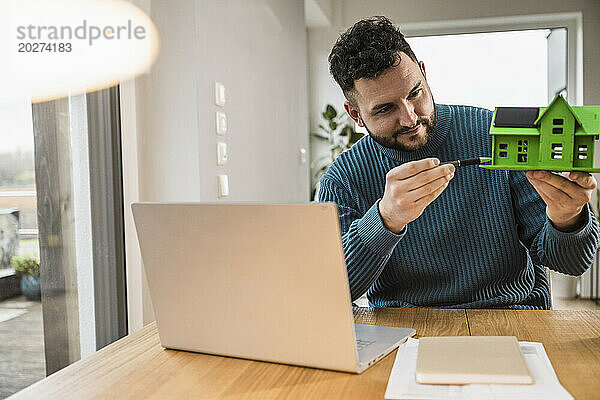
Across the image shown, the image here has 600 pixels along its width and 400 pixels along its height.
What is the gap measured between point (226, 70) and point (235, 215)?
58.6 inches

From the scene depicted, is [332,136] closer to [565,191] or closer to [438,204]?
[438,204]

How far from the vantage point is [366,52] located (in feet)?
4.80

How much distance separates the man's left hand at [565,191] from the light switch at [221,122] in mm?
1258

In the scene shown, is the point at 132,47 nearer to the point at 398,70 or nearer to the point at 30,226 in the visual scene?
the point at 30,226

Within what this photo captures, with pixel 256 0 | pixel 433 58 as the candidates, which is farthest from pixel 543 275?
pixel 433 58

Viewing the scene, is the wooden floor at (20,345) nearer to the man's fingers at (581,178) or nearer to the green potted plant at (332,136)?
the man's fingers at (581,178)

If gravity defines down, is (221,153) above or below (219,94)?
below

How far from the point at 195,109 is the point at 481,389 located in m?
1.44

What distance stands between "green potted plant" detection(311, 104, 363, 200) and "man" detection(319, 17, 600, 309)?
9.88 feet

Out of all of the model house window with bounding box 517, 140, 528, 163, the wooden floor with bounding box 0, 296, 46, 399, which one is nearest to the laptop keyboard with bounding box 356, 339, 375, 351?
the model house window with bounding box 517, 140, 528, 163

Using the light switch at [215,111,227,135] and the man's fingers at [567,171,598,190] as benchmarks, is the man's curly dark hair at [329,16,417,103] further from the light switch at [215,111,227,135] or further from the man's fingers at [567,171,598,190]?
the light switch at [215,111,227,135]

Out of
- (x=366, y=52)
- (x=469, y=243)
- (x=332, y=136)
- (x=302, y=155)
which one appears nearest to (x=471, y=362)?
(x=469, y=243)

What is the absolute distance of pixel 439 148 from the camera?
160cm

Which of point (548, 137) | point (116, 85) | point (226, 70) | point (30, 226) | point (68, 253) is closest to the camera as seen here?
point (548, 137)
